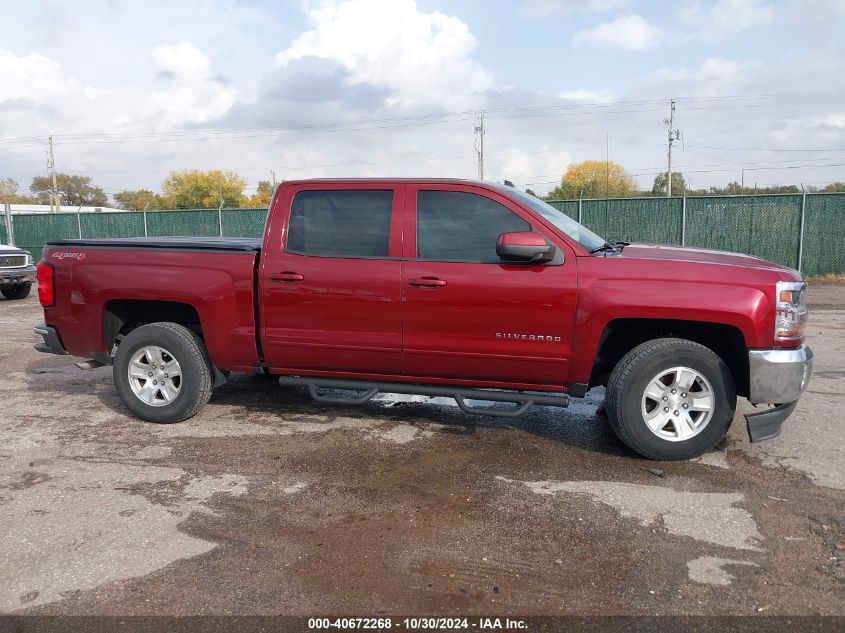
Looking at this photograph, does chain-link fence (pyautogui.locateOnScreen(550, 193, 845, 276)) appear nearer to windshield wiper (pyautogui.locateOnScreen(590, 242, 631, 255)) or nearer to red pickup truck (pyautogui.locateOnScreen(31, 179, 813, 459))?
windshield wiper (pyautogui.locateOnScreen(590, 242, 631, 255))

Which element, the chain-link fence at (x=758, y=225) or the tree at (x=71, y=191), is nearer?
the chain-link fence at (x=758, y=225)

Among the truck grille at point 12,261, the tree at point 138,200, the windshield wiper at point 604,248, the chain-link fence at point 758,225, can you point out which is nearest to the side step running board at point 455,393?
the windshield wiper at point 604,248

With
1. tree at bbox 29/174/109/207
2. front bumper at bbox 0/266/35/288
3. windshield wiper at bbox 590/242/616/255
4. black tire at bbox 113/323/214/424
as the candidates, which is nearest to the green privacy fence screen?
windshield wiper at bbox 590/242/616/255

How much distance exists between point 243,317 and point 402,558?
2.49m

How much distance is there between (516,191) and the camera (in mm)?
5000

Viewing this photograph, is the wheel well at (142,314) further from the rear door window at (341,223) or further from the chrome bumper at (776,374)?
the chrome bumper at (776,374)

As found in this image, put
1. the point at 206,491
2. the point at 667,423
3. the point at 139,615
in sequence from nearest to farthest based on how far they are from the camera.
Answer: the point at 139,615, the point at 206,491, the point at 667,423

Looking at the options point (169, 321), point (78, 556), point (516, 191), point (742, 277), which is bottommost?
point (78, 556)

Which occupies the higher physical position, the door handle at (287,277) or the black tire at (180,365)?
the door handle at (287,277)

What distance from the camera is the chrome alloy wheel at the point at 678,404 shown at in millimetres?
4418

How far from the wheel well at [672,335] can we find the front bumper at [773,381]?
126 mm

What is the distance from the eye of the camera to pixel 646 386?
4.42m

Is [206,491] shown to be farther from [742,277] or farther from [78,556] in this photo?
[742,277]

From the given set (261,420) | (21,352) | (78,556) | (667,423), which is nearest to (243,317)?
(261,420)
